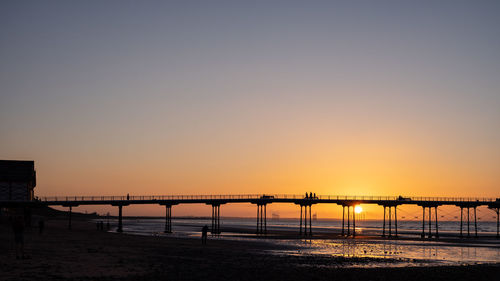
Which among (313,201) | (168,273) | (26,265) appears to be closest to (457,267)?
(168,273)

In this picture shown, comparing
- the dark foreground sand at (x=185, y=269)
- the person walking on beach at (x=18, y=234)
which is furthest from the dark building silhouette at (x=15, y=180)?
the person walking on beach at (x=18, y=234)

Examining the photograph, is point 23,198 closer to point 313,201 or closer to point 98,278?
point 313,201

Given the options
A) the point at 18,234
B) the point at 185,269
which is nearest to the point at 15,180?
the point at 18,234

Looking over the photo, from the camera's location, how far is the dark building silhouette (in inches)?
2512

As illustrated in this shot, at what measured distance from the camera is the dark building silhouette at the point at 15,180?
209 ft

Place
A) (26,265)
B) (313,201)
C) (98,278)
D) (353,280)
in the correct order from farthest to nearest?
(313,201), (353,280), (26,265), (98,278)

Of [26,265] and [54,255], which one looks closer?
[26,265]

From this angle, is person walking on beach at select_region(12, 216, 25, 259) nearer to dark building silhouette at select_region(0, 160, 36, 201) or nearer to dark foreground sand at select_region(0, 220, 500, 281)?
dark foreground sand at select_region(0, 220, 500, 281)

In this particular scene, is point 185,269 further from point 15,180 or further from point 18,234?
point 15,180

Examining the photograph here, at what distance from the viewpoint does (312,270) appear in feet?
85.7

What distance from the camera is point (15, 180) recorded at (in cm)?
6462

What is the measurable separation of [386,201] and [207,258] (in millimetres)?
55766

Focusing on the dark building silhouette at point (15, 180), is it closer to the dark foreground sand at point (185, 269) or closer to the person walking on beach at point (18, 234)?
the dark foreground sand at point (185, 269)

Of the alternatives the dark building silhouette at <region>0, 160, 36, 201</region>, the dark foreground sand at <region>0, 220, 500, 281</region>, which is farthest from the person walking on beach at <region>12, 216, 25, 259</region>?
the dark building silhouette at <region>0, 160, 36, 201</region>
